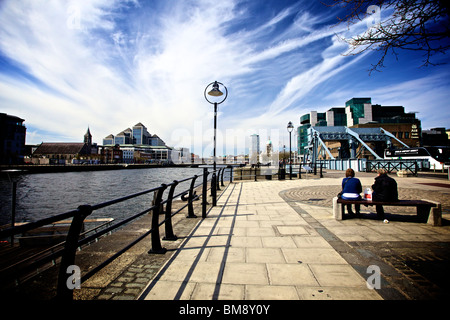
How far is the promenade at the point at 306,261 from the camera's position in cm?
231

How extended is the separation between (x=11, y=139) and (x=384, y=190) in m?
118

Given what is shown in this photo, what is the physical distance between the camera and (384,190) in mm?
4953

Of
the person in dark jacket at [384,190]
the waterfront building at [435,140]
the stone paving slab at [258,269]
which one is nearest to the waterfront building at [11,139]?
the stone paving slab at [258,269]

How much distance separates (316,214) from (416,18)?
4.72m

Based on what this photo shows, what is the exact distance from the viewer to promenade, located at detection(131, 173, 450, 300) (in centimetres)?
231

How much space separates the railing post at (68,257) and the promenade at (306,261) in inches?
36.1

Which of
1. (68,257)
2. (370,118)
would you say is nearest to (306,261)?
(68,257)

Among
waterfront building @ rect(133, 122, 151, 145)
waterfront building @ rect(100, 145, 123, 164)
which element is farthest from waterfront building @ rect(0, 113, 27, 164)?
waterfront building @ rect(133, 122, 151, 145)

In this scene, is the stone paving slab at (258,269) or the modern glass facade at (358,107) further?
the modern glass facade at (358,107)

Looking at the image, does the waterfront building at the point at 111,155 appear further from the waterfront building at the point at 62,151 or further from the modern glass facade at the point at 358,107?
the modern glass facade at the point at 358,107

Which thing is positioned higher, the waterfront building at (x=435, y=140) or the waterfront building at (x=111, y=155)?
the waterfront building at (x=435, y=140)
